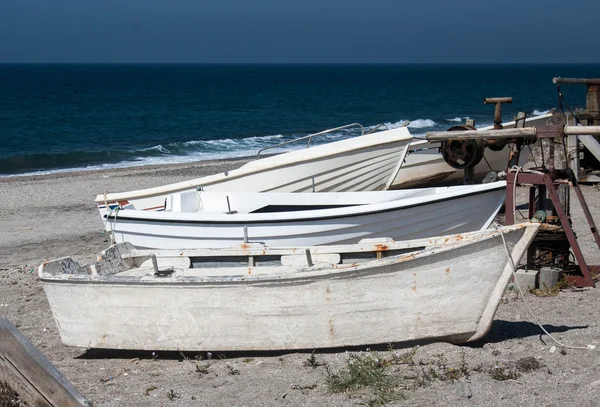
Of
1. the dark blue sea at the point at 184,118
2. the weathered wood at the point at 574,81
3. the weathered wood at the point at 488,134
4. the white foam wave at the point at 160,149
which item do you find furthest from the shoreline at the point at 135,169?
the weathered wood at the point at 488,134

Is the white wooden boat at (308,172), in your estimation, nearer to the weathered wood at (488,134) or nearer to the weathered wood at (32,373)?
the weathered wood at (488,134)

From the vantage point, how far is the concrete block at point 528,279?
8.12 metres

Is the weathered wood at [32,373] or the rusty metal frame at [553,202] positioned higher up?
the weathered wood at [32,373]

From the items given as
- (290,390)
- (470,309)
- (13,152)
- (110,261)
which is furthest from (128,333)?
(13,152)

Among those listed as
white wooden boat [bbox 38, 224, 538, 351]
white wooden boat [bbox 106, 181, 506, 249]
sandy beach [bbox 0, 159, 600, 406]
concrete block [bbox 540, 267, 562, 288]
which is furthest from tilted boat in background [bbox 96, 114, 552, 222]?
white wooden boat [bbox 38, 224, 538, 351]

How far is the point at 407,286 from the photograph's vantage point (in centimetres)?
631

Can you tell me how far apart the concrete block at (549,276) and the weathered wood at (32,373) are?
208 inches

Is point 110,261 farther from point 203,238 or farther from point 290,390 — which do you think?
point 290,390

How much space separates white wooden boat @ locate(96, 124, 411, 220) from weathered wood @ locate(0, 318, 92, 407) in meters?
6.49

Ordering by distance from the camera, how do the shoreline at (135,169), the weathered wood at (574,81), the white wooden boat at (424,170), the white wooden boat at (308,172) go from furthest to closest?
the shoreline at (135,169) → the white wooden boat at (424,170) → the weathered wood at (574,81) → the white wooden boat at (308,172)

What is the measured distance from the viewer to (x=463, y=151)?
10.6 meters

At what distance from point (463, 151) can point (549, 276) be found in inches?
117

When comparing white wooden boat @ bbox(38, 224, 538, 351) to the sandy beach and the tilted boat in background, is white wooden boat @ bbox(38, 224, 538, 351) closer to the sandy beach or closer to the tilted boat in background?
the sandy beach

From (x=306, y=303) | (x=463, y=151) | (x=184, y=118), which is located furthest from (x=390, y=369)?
(x=184, y=118)
